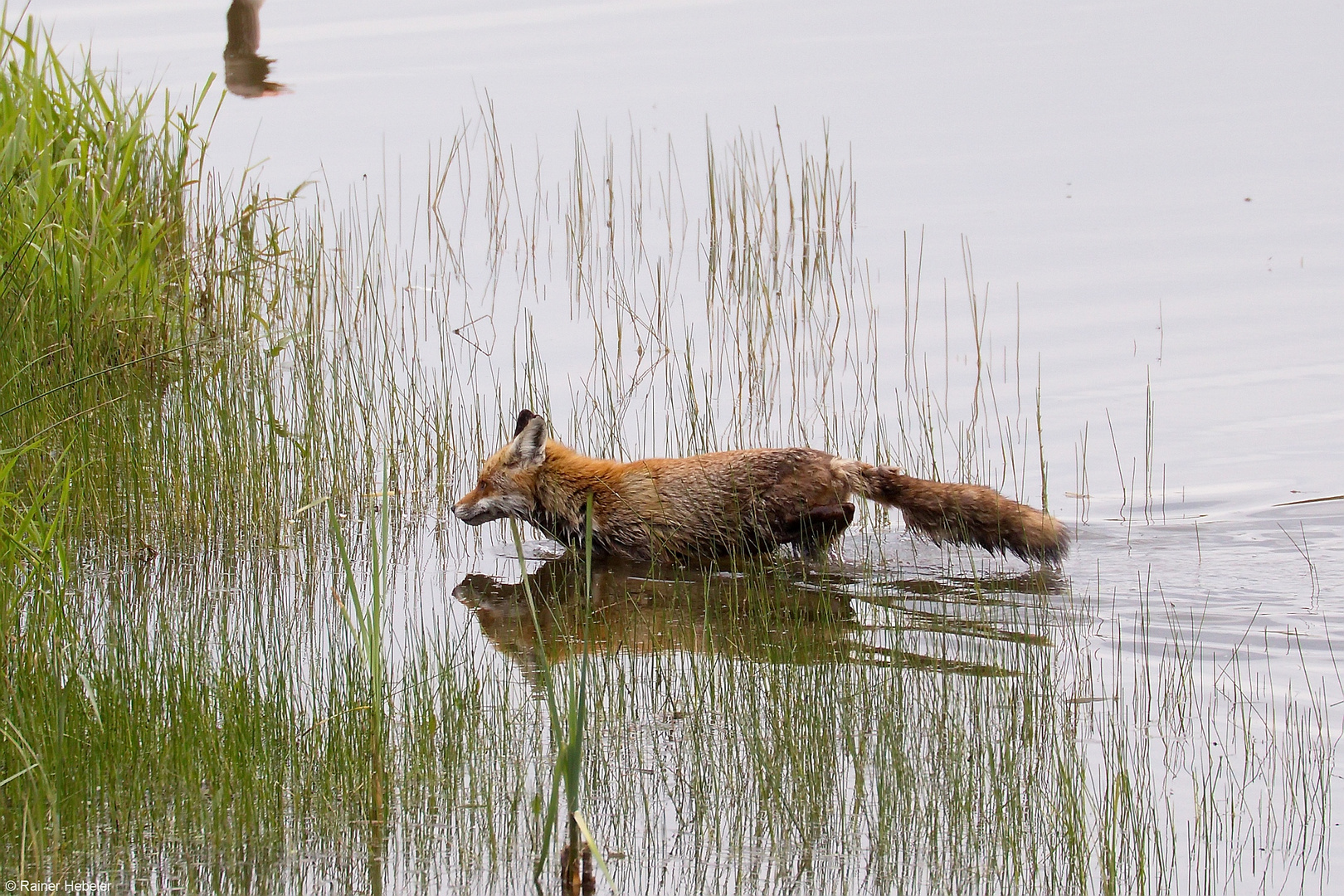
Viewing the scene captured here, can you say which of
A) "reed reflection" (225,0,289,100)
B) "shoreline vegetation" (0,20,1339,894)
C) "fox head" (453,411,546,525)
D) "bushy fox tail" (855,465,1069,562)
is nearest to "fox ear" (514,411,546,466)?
"fox head" (453,411,546,525)

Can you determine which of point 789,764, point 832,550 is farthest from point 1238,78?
point 789,764

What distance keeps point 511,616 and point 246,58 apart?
41.9ft

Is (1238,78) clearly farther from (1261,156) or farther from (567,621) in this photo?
(567,621)

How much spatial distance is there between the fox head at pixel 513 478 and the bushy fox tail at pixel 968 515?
5.84 feet

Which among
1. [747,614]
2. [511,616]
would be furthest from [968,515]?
[511,616]

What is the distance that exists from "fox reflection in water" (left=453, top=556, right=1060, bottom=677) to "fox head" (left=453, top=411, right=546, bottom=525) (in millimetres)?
406

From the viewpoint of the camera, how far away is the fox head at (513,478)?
25.9 feet

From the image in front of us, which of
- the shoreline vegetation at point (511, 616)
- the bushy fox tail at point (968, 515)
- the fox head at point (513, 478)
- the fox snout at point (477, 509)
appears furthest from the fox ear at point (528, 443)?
the bushy fox tail at point (968, 515)

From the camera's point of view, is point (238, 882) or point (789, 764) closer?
point (238, 882)

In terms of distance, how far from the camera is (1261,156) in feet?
45.3

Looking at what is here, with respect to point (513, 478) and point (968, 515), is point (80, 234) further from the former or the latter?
point (968, 515)

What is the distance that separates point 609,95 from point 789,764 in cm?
1199

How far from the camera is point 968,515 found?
704cm

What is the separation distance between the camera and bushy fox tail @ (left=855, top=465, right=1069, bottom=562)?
22.6 ft
